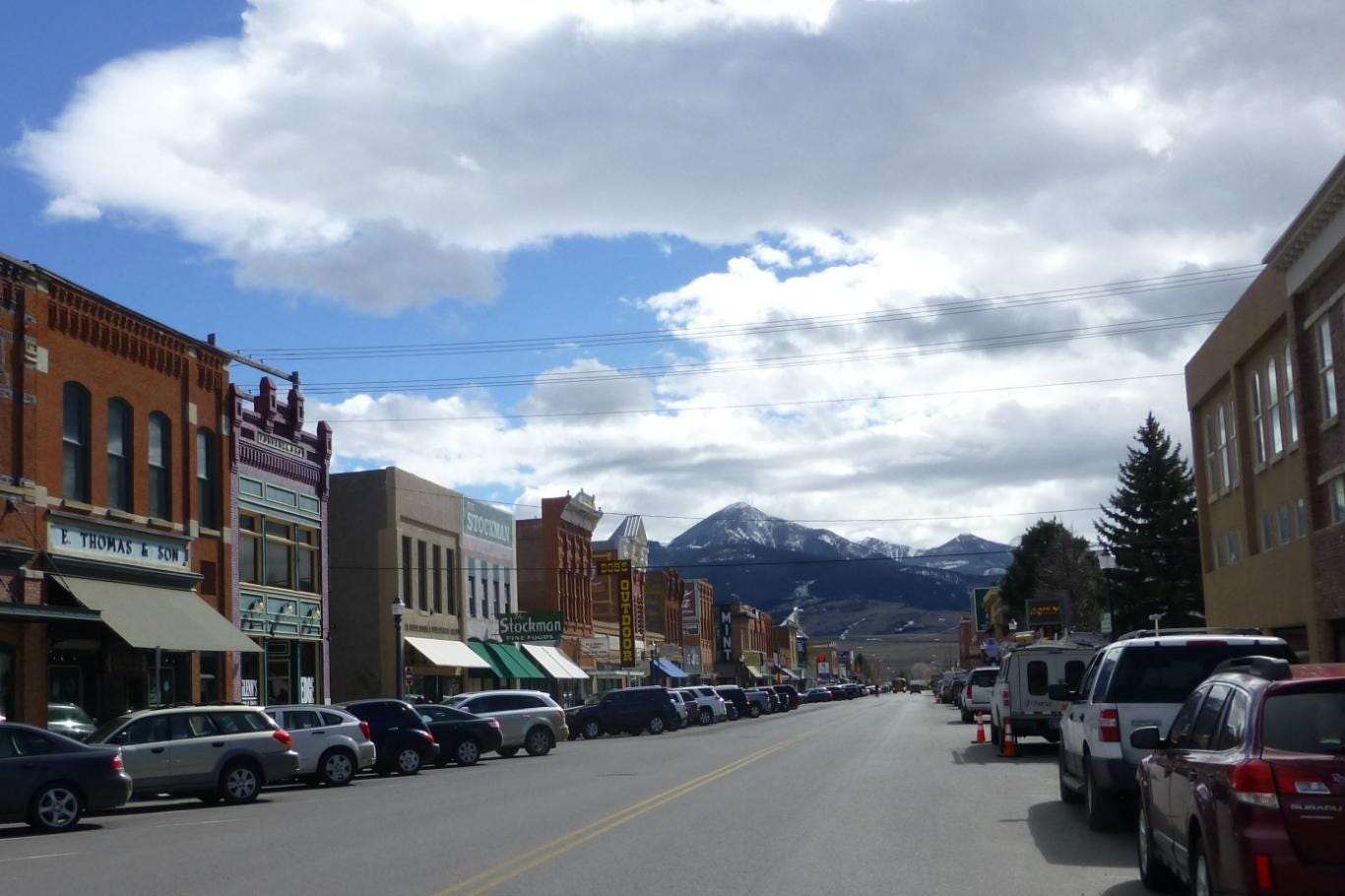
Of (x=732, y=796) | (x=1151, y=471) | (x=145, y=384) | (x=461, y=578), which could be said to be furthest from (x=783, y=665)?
(x=732, y=796)

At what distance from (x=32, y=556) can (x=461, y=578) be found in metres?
27.0

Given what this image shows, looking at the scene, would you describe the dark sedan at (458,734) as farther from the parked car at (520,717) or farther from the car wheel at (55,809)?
the car wheel at (55,809)

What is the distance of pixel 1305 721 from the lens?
8.02m

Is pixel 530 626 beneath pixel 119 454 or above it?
beneath

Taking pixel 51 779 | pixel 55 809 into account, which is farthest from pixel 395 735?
pixel 51 779

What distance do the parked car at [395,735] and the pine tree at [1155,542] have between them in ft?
147

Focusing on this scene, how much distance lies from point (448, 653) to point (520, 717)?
51.2ft

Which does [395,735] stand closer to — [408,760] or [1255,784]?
[408,760]

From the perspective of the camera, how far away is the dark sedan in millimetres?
32125

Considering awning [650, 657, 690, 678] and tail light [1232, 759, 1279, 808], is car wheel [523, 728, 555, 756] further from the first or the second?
awning [650, 657, 690, 678]

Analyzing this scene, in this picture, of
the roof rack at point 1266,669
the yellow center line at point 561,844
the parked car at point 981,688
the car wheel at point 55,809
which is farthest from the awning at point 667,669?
the roof rack at point 1266,669

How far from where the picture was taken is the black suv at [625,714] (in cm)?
4866

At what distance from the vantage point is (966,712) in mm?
48688

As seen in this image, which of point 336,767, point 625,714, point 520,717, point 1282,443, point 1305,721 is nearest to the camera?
point 1305,721
